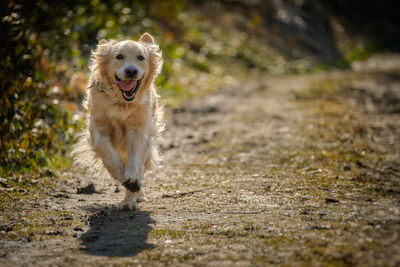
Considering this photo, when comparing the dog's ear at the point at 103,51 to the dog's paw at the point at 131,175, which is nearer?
the dog's paw at the point at 131,175

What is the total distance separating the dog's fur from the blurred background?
56.8 inches

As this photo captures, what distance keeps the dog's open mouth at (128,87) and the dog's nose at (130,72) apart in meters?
0.13

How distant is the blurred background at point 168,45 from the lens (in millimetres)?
6637

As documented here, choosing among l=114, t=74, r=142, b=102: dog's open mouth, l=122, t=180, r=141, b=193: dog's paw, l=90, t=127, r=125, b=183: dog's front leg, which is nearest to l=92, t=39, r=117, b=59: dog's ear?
l=114, t=74, r=142, b=102: dog's open mouth

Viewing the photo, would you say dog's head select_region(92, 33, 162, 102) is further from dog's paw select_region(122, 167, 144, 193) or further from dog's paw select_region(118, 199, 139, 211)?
dog's paw select_region(118, 199, 139, 211)

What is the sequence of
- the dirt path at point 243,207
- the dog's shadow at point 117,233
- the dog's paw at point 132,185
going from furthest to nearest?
the dog's paw at point 132,185
the dog's shadow at point 117,233
the dirt path at point 243,207

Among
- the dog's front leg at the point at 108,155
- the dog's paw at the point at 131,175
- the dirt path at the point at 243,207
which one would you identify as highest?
the dog's front leg at the point at 108,155

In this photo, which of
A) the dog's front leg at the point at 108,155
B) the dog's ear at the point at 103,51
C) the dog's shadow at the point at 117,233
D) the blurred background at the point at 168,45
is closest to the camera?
the dog's shadow at the point at 117,233

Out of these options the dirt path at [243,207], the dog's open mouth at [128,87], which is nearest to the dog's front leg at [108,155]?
the dirt path at [243,207]

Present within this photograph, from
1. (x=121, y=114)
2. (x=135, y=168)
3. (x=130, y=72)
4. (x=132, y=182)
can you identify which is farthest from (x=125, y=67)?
(x=132, y=182)

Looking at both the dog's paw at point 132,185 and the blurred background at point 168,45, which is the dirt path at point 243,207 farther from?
the blurred background at point 168,45

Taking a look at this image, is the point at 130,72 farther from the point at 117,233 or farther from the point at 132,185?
the point at 117,233

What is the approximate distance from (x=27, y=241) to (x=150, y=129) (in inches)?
84.7

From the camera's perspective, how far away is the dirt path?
10.7ft
